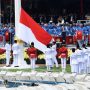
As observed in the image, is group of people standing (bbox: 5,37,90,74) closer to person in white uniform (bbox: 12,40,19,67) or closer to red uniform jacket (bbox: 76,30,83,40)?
person in white uniform (bbox: 12,40,19,67)

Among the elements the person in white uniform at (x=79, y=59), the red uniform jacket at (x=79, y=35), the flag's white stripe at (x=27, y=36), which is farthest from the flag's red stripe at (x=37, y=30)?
the red uniform jacket at (x=79, y=35)

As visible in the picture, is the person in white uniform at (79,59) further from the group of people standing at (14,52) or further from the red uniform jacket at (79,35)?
the red uniform jacket at (79,35)

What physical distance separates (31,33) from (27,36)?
0.83 ft

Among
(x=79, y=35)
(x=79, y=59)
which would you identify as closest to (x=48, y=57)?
(x=79, y=59)

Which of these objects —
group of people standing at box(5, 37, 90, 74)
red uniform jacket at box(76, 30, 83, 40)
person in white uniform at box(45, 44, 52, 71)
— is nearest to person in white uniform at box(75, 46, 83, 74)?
Result: group of people standing at box(5, 37, 90, 74)

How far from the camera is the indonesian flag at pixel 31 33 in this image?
27.9 m

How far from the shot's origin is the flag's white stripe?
27.8 meters

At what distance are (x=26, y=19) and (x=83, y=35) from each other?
8.86 meters

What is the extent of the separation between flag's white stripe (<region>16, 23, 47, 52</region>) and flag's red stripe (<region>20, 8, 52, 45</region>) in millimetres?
148

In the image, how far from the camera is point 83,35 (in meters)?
36.4

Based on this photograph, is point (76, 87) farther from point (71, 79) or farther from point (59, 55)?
point (59, 55)

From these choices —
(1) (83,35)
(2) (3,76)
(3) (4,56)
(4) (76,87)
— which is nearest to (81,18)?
(1) (83,35)

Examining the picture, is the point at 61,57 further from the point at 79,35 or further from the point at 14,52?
the point at 79,35

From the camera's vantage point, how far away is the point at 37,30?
92.1ft
